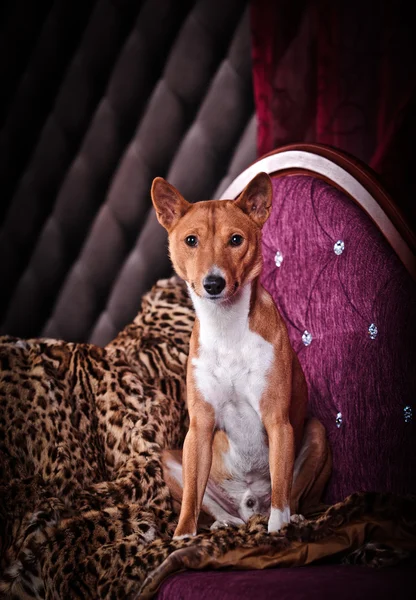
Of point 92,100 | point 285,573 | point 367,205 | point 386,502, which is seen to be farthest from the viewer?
point 92,100

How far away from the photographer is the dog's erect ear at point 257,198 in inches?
63.7

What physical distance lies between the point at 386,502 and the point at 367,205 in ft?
2.56

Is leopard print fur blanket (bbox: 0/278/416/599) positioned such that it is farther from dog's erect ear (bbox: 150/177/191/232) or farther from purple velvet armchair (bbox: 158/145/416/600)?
dog's erect ear (bbox: 150/177/191/232)

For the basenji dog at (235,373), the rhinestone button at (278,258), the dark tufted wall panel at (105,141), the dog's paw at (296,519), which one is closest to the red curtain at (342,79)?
the dark tufted wall panel at (105,141)

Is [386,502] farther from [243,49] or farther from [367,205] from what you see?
[243,49]

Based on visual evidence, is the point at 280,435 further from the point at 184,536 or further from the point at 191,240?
the point at 191,240

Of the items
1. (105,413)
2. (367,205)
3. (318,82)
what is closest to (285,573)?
(105,413)

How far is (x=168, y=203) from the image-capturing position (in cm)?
166

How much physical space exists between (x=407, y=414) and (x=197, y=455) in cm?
52

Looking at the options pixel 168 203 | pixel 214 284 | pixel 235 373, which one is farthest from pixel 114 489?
Result: pixel 168 203

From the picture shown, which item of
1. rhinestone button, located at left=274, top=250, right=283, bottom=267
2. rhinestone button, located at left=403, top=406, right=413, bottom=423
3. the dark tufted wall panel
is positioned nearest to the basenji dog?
rhinestone button, located at left=403, top=406, right=413, bottom=423

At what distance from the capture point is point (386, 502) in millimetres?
1412

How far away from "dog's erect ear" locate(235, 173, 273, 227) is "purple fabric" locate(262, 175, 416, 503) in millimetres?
301

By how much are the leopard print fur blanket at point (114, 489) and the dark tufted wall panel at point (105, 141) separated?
49 cm
